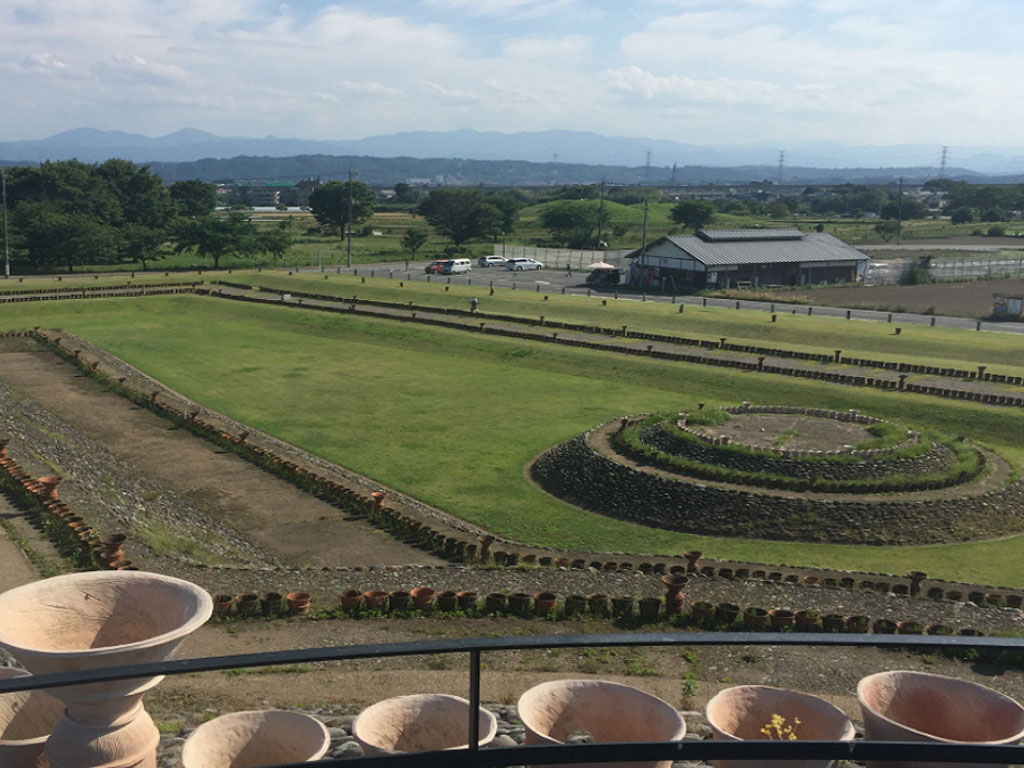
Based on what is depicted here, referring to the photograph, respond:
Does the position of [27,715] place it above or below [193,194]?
below

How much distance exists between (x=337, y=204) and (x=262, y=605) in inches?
4538

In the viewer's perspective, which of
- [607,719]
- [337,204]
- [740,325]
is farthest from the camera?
[337,204]

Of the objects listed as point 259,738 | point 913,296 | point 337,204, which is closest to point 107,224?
point 337,204

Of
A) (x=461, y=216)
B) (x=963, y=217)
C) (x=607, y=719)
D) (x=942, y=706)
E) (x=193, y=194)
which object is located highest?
(x=963, y=217)

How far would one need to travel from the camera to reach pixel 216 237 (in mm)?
89625

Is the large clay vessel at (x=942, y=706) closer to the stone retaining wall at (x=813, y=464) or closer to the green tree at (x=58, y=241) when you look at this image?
the stone retaining wall at (x=813, y=464)

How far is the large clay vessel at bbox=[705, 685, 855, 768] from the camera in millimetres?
8000

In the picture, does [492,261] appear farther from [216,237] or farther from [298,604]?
[298,604]

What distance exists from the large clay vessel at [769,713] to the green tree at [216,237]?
3439 inches

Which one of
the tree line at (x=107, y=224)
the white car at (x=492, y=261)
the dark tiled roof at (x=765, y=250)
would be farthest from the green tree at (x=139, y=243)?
the dark tiled roof at (x=765, y=250)

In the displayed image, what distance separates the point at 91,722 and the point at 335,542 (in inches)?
705

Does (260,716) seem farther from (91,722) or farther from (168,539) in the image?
(168,539)

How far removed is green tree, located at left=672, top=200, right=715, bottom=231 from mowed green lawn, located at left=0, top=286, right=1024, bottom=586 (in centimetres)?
7994

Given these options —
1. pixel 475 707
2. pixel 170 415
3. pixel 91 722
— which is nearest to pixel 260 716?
pixel 91 722
